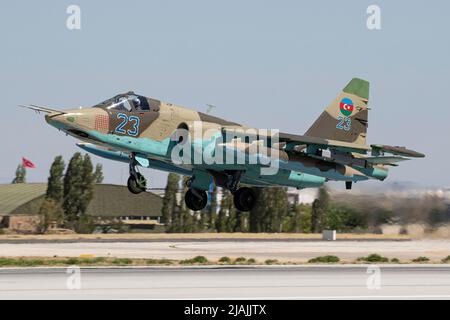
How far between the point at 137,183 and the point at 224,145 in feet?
11.8

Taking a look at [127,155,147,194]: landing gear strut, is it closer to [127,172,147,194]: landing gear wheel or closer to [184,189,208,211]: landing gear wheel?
[127,172,147,194]: landing gear wheel

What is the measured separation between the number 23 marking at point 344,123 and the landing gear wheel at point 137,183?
1003cm

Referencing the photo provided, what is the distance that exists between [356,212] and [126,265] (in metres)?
10.9

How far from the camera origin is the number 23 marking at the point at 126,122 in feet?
99.0

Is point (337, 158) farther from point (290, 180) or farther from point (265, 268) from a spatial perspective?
point (265, 268)

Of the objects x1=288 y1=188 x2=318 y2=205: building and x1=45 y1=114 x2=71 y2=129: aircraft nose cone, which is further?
x1=288 y1=188 x2=318 y2=205: building

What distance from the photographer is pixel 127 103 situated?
1205 inches

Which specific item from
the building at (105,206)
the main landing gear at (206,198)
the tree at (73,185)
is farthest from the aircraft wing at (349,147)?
the building at (105,206)

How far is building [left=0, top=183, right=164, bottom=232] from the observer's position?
9256 cm

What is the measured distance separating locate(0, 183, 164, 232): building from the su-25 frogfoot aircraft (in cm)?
5707

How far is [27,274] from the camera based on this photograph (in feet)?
97.3

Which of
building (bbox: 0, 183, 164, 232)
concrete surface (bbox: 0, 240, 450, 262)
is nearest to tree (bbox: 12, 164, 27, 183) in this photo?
building (bbox: 0, 183, 164, 232)

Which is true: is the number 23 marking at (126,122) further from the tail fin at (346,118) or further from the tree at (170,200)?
the tree at (170,200)

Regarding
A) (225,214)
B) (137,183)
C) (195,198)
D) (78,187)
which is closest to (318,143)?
(195,198)
